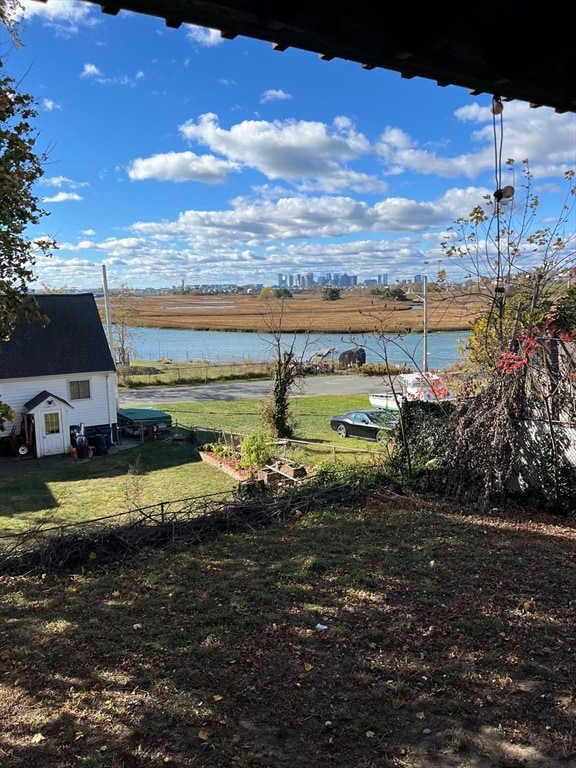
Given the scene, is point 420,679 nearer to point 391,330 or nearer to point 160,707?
point 160,707

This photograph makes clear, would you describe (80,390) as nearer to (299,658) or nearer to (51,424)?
(51,424)

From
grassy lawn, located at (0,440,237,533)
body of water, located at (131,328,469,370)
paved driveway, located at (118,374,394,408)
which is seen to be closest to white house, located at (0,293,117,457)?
grassy lawn, located at (0,440,237,533)

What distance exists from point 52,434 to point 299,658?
19.4 m

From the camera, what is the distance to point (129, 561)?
6.30 m

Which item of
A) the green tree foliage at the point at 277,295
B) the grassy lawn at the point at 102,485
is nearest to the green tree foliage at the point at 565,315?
the grassy lawn at the point at 102,485

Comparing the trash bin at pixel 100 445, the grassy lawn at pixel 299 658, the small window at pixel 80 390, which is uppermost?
the small window at pixel 80 390

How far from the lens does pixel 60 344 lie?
22500 millimetres

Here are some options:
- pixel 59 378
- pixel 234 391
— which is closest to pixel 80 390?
pixel 59 378

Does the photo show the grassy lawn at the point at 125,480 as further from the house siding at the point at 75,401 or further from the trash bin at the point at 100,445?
the house siding at the point at 75,401

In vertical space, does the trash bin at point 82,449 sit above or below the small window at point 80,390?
below

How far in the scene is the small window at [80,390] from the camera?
72.7 ft

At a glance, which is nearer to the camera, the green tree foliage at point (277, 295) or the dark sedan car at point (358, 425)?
the dark sedan car at point (358, 425)

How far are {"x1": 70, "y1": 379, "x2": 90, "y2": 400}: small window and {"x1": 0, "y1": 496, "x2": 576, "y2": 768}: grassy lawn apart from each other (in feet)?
56.7

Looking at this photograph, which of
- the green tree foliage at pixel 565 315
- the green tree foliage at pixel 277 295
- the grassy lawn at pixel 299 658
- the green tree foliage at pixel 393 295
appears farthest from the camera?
the green tree foliage at pixel 277 295
